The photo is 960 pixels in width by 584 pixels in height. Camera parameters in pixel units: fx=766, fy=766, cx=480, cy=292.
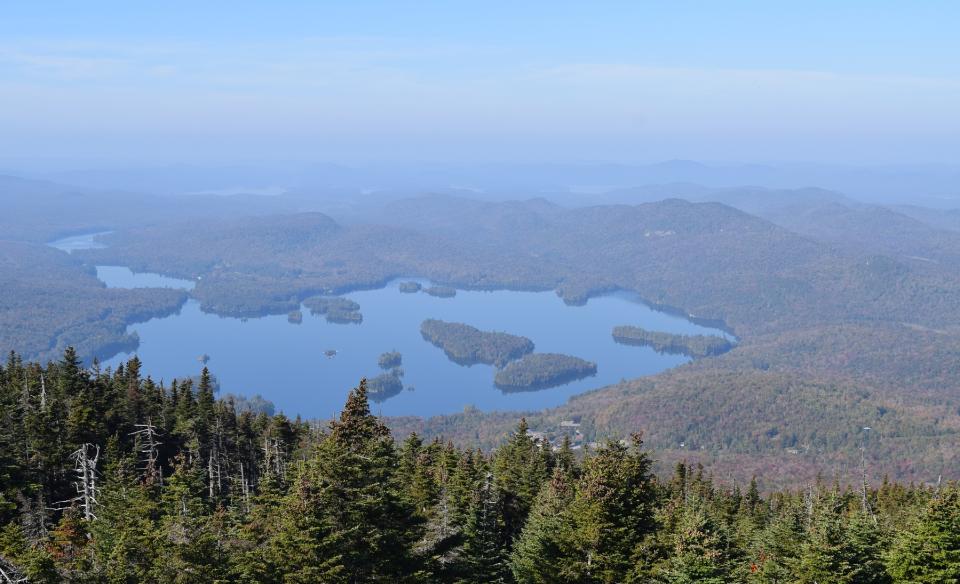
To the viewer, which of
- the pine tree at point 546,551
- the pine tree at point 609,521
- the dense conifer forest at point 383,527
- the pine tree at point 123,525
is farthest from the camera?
the pine tree at point 546,551

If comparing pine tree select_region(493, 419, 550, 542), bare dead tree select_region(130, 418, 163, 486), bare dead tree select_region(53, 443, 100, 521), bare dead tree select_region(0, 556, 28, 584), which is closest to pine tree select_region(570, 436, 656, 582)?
pine tree select_region(493, 419, 550, 542)

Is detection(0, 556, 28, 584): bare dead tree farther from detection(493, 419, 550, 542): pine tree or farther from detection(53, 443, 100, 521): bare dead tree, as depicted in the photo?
detection(493, 419, 550, 542): pine tree

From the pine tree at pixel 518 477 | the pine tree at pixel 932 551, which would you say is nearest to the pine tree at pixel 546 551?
the pine tree at pixel 518 477

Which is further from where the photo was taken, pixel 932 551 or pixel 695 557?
pixel 932 551

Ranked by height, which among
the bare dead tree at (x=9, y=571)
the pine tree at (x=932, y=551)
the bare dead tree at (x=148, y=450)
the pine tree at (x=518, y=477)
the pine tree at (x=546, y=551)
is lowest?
the pine tree at (x=518, y=477)

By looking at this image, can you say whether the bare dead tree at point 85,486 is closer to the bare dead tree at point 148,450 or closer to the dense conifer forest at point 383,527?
the dense conifer forest at point 383,527

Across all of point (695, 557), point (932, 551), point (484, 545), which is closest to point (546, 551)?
point (484, 545)

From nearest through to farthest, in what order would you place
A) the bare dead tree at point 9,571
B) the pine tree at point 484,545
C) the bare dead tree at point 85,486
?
the bare dead tree at point 9,571, the pine tree at point 484,545, the bare dead tree at point 85,486

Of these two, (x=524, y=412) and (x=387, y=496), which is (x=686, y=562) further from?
(x=524, y=412)

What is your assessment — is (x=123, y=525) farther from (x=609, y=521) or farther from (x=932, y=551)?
(x=932, y=551)
